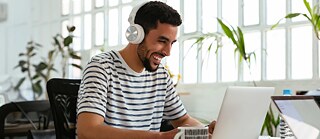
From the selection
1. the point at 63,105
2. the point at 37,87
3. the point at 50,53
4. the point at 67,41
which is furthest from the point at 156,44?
the point at 37,87

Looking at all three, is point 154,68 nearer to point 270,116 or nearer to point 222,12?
point 270,116

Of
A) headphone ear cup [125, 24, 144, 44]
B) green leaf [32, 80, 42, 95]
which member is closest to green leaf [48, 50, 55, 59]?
green leaf [32, 80, 42, 95]

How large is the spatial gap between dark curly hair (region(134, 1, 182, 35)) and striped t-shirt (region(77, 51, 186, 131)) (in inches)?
7.3

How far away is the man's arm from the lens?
1.75 m

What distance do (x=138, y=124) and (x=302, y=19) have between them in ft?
5.41

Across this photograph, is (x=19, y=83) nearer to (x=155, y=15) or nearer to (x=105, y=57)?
(x=105, y=57)

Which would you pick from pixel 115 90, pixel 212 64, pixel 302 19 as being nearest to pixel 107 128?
pixel 115 90

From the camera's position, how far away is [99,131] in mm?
1849

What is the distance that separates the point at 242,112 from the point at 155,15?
0.60 m

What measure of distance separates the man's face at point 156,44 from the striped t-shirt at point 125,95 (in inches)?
3.8

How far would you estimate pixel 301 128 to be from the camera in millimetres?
1813

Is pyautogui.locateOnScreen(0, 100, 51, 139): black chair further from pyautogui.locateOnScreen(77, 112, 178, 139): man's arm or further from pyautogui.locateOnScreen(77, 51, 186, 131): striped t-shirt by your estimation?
pyautogui.locateOnScreen(77, 112, 178, 139): man's arm

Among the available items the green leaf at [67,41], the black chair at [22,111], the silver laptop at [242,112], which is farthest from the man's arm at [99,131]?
the green leaf at [67,41]

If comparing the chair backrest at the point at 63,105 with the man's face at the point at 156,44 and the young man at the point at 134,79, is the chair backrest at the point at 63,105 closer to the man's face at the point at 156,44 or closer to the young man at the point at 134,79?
the young man at the point at 134,79
